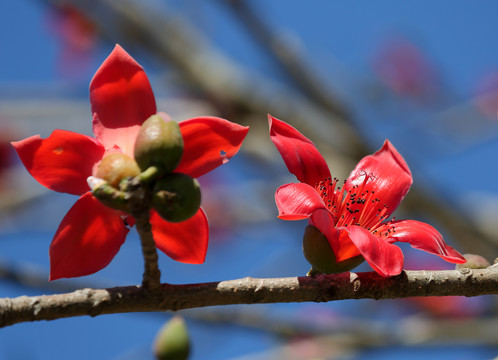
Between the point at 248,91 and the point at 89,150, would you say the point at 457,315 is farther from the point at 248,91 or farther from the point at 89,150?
the point at 89,150

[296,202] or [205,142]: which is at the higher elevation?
[205,142]

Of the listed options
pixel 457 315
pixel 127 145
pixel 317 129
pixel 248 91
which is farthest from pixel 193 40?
pixel 127 145

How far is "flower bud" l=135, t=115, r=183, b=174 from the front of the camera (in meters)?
0.85

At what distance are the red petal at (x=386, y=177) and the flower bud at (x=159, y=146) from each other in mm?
478

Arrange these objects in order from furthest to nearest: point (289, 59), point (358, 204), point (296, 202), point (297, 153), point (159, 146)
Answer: point (289, 59) < point (358, 204) < point (297, 153) < point (296, 202) < point (159, 146)

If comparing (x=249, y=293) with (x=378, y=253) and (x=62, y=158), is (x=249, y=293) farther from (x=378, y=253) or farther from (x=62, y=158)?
(x=62, y=158)

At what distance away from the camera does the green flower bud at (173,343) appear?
3.59ft

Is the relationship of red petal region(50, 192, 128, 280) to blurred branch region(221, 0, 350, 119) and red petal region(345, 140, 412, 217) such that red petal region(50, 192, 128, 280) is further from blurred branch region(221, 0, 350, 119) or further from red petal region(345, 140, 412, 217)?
blurred branch region(221, 0, 350, 119)

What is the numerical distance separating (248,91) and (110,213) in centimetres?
279

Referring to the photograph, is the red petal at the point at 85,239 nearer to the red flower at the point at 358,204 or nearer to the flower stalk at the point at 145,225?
the flower stalk at the point at 145,225

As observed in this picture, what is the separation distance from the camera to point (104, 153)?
1.02 metres

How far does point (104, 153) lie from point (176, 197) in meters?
0.23

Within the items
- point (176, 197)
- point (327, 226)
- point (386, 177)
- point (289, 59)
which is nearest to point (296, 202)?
point (327, 226)

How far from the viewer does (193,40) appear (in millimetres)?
3855
